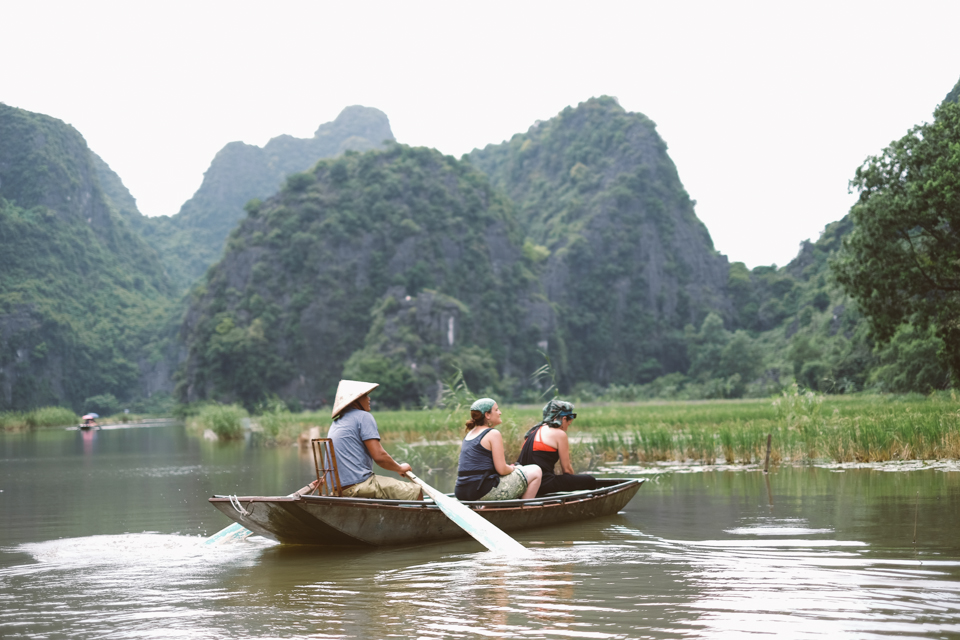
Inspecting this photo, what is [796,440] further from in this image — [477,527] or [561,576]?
[561,576]

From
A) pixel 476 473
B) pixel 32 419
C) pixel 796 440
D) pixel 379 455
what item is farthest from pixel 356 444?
pixel 32 419

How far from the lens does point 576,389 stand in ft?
315

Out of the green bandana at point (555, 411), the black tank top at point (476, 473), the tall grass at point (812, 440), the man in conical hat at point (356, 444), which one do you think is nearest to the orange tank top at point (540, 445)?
the green bandana at point (555, 411)

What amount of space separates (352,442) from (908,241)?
19950 mm

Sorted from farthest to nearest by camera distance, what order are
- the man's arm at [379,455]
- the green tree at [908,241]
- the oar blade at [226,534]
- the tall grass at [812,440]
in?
the green tree at [908,241] < the tall grass at [812,440] < the oar blade at [226,534] < the man's arm at [379,455]

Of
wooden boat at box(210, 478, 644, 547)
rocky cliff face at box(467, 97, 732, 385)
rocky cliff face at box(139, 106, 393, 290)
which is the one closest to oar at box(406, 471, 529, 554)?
wooden boat at box(210, 478, 644, 547)

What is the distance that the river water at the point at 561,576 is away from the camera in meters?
5.00

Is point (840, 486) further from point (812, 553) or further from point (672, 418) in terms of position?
point (672, 418)

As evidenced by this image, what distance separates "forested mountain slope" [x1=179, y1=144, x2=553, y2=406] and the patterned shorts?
66.7m

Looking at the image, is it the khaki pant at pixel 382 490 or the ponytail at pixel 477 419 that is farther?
the ponytail at pixel 477 419

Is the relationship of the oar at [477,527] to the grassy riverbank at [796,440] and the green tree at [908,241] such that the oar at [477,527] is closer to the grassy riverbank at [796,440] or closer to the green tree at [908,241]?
the grassy riverbank at [796,440]

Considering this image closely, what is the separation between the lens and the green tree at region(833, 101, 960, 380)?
72.6ft

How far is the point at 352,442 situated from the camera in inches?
321

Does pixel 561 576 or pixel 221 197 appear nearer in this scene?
pixel 561 576
